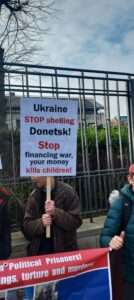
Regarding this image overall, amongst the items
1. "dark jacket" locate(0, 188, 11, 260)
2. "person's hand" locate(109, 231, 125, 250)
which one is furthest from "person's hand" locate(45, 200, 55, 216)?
"person's hand" locate(109, 231, 125, 250)

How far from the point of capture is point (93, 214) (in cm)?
601

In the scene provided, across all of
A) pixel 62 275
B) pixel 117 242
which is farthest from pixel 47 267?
pixel 117 242

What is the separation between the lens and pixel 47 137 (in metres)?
3.59

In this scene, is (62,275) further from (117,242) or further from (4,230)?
(4,230)

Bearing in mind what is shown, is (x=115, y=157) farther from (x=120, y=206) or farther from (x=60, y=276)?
(x=60, y=276)

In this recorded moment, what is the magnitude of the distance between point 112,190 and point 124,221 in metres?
2.84

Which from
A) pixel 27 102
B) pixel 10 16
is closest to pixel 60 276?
pixel 27 102

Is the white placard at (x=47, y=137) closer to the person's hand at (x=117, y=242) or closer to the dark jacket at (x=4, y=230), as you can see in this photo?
the dark jacket at (x=4, y=230)

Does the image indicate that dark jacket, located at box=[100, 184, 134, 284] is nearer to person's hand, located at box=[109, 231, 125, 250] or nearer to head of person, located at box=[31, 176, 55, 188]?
person's hand, located at box=[109, 231, 125, 250]

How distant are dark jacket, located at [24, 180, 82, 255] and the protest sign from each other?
2.17ft

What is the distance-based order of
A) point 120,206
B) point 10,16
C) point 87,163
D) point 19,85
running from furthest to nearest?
point 10,16
point 87,163
point 19,85
point 120,206

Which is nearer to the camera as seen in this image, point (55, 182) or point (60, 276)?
point (60, 276)

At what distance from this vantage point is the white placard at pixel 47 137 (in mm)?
3523

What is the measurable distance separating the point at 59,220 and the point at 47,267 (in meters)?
0.80
